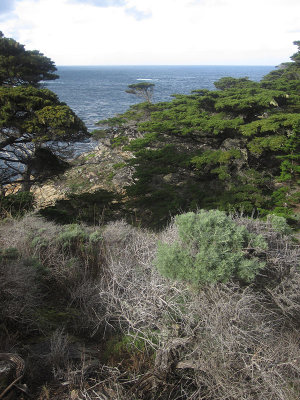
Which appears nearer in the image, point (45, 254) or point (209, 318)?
point (209, 318)

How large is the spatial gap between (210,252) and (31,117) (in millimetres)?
6096

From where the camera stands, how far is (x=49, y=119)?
23.6 ft

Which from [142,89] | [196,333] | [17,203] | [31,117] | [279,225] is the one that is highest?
[142,89]

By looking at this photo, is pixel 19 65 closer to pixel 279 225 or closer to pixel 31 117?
pixel 31 117

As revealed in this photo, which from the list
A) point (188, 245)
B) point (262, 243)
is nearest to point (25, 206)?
point (188, 245)

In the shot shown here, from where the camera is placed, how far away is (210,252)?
Result: 3145 mm

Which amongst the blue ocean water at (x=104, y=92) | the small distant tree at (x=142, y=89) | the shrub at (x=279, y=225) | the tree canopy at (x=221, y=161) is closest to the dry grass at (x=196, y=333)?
the shrub at (x=279, y=225)

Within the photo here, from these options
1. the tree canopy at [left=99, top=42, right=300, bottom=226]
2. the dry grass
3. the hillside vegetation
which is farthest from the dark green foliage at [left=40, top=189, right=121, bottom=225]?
the dry grass

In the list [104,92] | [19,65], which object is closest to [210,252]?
[19,65]

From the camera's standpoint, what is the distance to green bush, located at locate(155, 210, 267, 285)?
10.1ft

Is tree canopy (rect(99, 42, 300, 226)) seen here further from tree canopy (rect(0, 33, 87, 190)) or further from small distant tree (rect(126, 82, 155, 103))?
small distant tree (rect(126, 82, 155, 103))

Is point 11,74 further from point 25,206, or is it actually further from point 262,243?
point 262,243

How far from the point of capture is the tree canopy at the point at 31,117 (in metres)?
7.21

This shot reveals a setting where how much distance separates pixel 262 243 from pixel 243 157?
7.08 m
